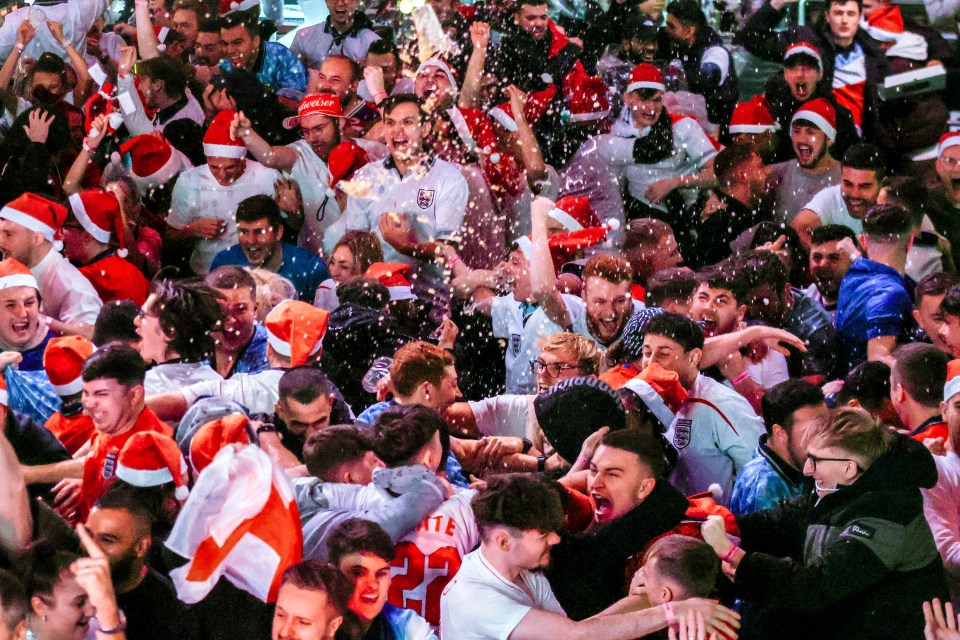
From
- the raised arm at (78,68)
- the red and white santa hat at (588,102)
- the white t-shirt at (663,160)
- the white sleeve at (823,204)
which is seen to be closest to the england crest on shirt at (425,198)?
the white t-shirt at (663,160)

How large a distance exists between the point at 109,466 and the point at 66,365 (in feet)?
2.32

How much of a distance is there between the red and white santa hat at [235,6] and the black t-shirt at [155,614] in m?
5.72

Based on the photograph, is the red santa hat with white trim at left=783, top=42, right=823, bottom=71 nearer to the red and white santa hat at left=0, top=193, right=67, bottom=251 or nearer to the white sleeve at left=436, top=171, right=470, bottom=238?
the white sleeve at left=436, top=171, right=470, bottom=238

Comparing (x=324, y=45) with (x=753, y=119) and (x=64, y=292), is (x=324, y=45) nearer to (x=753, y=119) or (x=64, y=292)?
(x=753, y=119)

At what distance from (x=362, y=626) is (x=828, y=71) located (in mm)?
5941

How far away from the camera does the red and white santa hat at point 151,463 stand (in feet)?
12.4

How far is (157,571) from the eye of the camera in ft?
12.2

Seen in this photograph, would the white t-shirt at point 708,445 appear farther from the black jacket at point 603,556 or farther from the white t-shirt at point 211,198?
the white t-shirt at point 211,198

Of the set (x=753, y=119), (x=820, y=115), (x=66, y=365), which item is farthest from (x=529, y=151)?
(x=66, y=365)

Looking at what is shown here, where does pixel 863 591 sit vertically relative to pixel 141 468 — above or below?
below

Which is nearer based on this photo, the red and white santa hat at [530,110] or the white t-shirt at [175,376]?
the white t-shirt at [175,376]

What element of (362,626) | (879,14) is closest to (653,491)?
(362,626)

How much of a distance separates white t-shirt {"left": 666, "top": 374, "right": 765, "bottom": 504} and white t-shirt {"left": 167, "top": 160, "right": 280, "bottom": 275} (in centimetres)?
313

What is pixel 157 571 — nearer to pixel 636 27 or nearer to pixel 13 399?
pixel 13 399
